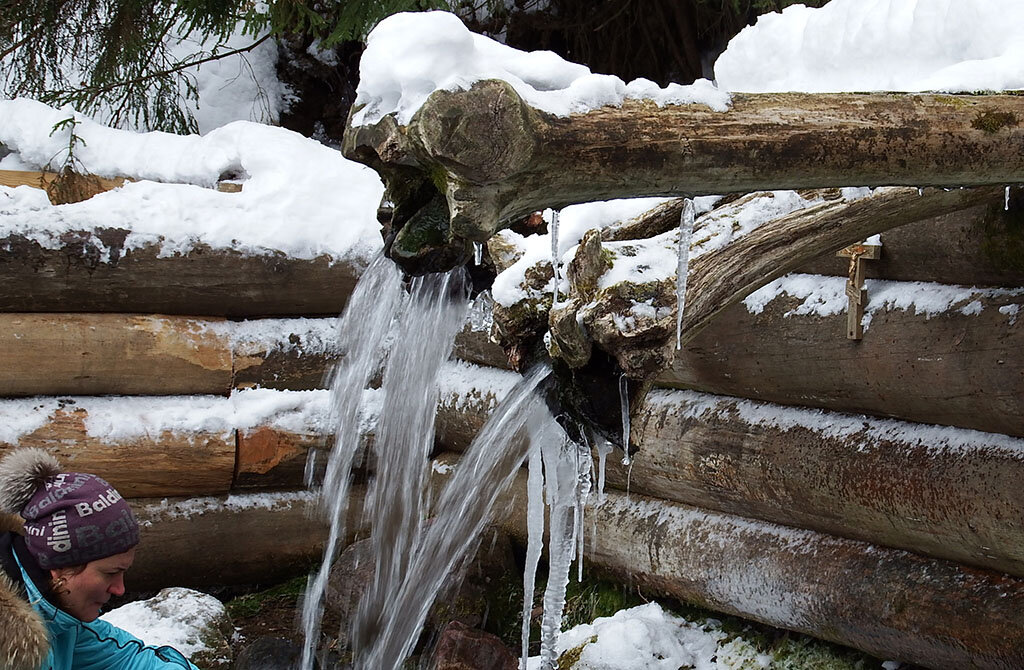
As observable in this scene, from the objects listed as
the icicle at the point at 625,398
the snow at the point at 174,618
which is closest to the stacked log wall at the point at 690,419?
the snow at the point at 174,618

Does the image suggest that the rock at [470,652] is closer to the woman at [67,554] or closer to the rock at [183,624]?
the rock at [183,624]

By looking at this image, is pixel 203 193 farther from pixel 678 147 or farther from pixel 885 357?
pixel 678 147

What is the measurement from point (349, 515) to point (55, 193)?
2.27m

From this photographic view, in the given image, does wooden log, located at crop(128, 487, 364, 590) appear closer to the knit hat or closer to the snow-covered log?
the snow-covered log

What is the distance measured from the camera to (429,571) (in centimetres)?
457

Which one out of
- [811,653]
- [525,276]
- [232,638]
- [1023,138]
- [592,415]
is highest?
[1023,138]

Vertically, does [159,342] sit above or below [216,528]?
above

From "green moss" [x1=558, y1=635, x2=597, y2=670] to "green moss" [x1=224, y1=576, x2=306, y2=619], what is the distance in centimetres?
187

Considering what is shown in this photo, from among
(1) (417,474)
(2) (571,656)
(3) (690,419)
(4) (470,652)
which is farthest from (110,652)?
(1) (417,474)

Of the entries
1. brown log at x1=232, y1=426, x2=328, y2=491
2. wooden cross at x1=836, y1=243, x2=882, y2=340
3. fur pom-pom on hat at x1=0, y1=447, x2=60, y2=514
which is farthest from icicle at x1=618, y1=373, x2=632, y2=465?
brown log at x1=232, y1=426, x2=328, y2=491

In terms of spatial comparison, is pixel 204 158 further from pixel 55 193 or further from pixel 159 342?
pixel 159 342

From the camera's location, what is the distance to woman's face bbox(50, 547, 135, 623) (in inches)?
97.8

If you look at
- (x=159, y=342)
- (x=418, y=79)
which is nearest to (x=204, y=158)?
(x=159, y=342)

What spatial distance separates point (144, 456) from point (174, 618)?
0.84 meters
